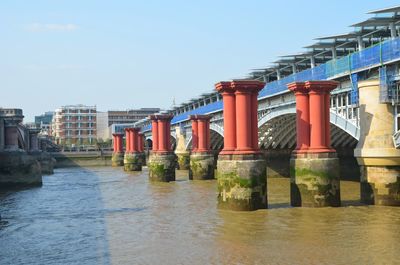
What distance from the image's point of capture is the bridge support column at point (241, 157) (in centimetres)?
2358

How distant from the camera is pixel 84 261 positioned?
51.3ft

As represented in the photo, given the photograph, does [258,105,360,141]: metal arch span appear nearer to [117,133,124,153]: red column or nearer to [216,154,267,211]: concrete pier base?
[216,154,267,211]: concrete pier base

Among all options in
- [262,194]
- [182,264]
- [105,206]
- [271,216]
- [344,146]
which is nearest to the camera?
[182,264]

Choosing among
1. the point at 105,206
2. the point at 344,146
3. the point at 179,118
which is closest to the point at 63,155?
the point at 179,118

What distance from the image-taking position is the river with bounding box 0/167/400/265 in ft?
51.9

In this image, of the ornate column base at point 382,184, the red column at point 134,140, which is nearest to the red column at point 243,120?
the ornate column base at point 382,184

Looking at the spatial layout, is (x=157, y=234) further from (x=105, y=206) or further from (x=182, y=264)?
(x=105, y=206)

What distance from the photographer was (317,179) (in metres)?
24.0

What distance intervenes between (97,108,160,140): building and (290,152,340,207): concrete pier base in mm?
143354

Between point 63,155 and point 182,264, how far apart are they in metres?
77.4

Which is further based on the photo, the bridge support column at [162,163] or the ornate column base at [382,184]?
the bridge support column at [162,163]

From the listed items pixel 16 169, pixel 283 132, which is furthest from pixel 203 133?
pixel 16 169

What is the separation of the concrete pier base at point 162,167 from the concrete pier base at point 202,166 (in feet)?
5.53

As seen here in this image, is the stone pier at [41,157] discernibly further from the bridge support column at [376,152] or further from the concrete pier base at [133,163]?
the bridge support column at [376,152]
